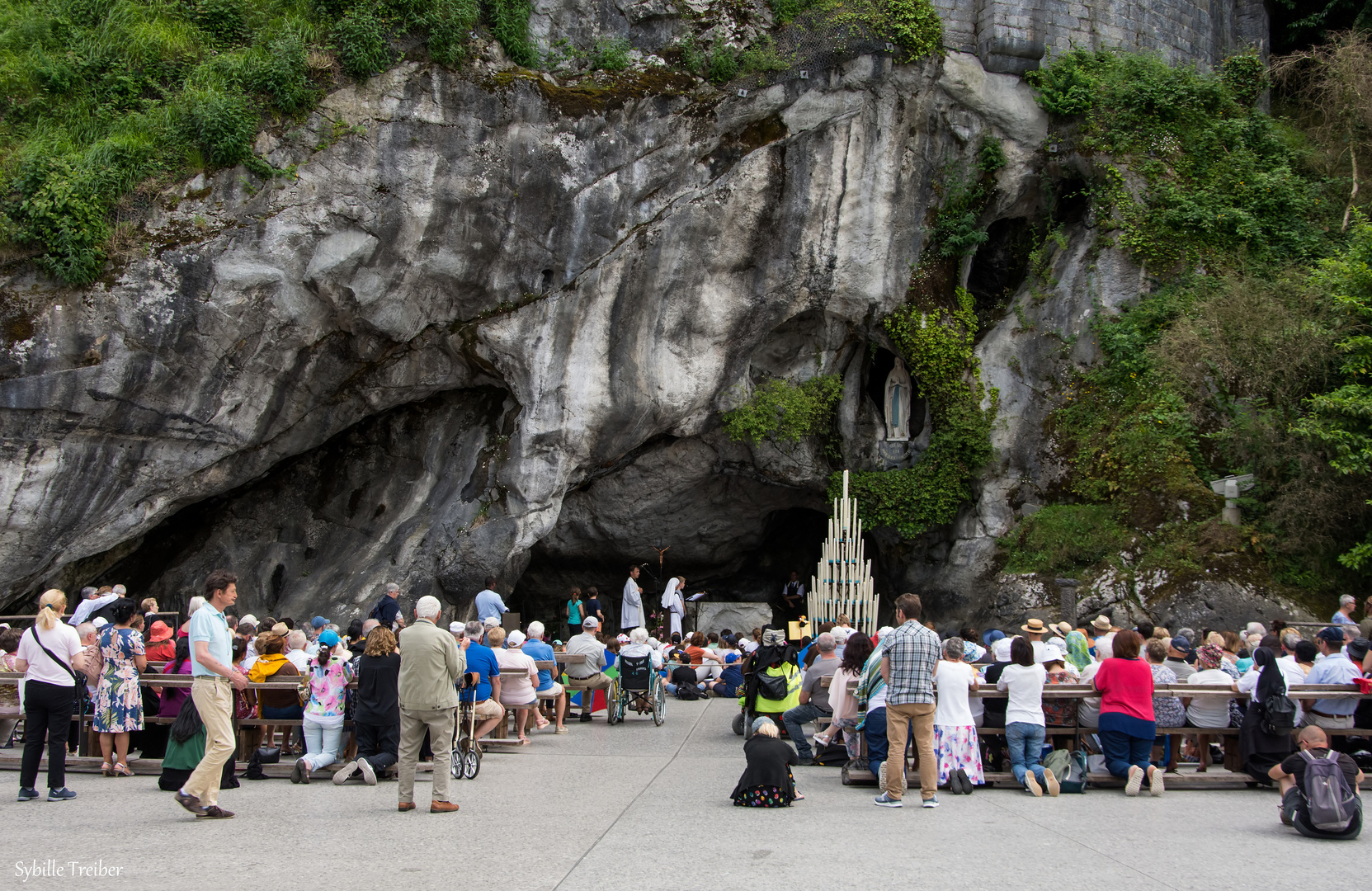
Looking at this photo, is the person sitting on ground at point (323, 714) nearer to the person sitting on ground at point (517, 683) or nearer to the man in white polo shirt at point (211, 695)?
the man in white polo shirt at point (211, 695)

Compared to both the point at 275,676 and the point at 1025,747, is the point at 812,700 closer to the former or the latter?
the point at 1025,747

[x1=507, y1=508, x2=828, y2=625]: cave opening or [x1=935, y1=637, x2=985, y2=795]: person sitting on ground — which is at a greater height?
[x1=507, y1=508, x2=828, y2=625]: cave opening

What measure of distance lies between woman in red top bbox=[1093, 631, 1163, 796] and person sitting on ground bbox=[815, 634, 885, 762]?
1.76 meters

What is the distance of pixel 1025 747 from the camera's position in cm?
780

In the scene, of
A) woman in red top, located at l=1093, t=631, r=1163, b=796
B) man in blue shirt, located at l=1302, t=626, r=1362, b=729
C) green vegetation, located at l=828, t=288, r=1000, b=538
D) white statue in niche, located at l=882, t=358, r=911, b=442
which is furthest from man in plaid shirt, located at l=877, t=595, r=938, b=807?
white statue in niche, located at l=882, t=358, r=911, b=442

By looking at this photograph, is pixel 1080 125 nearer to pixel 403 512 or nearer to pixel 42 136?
pixel 403 512

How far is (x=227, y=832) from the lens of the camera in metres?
5.97

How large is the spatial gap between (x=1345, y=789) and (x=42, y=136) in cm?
1701

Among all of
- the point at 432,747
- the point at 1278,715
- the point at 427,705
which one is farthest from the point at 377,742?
the point at 1278,715

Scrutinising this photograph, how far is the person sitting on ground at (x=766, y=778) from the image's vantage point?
694 centimetres

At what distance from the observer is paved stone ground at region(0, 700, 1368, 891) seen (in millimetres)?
5031

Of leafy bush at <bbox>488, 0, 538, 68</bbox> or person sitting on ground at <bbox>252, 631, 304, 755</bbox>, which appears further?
leafy bush at <bbox>488, 0, 538, 68</bbox>

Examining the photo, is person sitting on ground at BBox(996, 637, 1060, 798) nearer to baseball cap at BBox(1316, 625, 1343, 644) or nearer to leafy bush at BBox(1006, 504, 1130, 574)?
baseball cap at BBox(1316, 625, 1343, 644)

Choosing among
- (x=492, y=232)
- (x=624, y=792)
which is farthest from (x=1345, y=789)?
(x=492, y=232)
